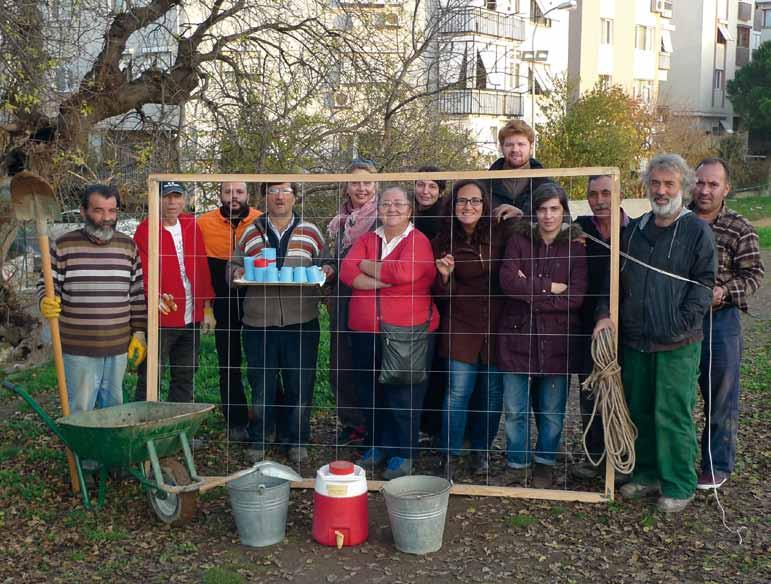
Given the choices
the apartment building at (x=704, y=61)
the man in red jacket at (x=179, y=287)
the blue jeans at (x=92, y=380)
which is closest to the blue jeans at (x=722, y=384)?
the man in red jacket at (x=179, y=287)

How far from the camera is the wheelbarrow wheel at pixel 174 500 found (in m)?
5.27

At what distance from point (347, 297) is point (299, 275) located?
0.57m

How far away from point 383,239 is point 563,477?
184 cm

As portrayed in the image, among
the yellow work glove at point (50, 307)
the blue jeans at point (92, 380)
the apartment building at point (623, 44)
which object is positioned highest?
the apartment building at point (623, 44)

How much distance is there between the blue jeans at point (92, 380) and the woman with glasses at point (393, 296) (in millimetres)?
1483

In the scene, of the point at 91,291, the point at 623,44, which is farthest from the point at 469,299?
the point at 623,44

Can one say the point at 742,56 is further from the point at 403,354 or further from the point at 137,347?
the point at 137,347

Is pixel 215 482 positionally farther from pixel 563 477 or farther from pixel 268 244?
pixel 563 477

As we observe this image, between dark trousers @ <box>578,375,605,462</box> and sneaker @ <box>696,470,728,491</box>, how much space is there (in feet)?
1.97

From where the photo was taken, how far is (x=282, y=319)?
6.12 m

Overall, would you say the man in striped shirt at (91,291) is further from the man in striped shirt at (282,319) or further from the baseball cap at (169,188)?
the man in striped shirt at (282,319)

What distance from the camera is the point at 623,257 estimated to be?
556cm

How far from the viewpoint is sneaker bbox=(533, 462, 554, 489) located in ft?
19.1

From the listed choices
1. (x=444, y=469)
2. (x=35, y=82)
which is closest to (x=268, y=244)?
(x=444, y=469)
